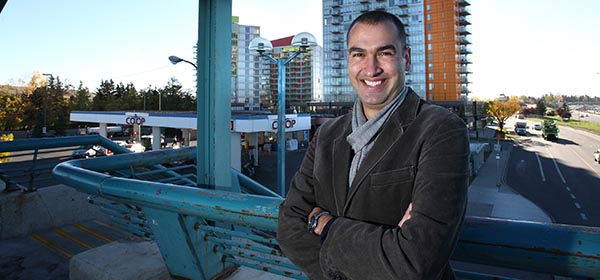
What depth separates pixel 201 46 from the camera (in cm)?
260

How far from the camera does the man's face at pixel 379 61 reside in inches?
47.2

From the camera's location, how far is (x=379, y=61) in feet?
4.00

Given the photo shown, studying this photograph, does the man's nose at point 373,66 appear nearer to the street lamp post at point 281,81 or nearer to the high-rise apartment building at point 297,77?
the street lamp post at point 281,81

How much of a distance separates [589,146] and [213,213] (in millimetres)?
51835

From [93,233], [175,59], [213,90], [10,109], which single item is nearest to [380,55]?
[213,90]

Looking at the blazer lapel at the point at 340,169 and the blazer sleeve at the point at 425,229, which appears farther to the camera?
the blazer lapel at the point at 340,169

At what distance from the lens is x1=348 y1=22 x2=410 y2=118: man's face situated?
1.20m

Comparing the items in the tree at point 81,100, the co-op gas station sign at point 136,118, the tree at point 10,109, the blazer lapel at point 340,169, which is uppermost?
the tree at point 81,100

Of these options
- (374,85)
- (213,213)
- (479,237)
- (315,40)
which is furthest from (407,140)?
(315,40)

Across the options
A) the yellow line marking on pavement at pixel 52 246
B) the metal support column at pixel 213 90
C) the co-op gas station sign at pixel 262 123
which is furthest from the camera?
the co-op gas station sign at pixel 262 123

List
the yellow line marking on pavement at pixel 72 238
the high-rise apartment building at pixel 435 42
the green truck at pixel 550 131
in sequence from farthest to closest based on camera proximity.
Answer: the high-rise apartment building at pixel 435 42, the green truck at pixel 550 131, the yellow line marking on pavement at pixel 72 238

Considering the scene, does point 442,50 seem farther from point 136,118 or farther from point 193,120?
point 136,118

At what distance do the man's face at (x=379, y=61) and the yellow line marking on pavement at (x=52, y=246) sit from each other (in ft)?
13.2

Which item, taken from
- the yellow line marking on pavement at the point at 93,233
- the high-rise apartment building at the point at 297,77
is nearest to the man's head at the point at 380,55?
the yellow line marking on pavement at the point at 93,233
